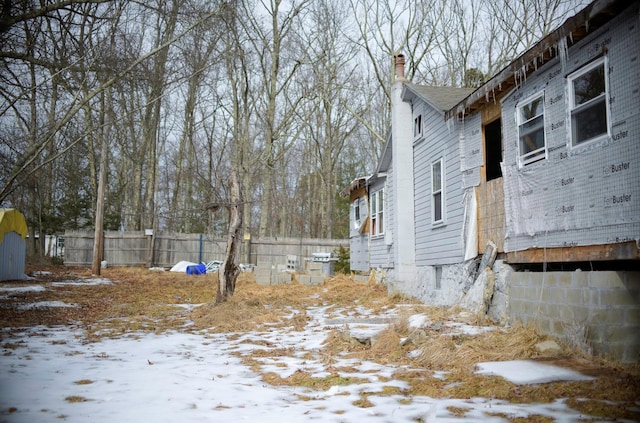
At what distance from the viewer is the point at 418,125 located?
1298 cm

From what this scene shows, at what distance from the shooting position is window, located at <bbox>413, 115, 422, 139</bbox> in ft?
41.8

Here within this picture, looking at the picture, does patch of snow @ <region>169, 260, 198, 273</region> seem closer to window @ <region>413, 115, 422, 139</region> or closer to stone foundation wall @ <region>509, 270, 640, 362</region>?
window @ <region>413, 115, 422, 139</region>

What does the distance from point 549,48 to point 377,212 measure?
32.3 feet

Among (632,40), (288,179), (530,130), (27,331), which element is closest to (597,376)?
(632,40)

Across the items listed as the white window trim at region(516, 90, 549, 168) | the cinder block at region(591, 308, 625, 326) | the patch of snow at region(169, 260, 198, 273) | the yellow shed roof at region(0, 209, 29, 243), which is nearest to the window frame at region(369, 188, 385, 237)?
the white window trim at region(516, 90, 549, 168)

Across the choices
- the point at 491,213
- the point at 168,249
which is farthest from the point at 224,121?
the point at 491,213

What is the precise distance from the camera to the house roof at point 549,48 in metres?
5.77

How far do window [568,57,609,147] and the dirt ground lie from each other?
8.90 feet

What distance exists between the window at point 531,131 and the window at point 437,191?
3.12m

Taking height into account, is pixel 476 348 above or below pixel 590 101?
below

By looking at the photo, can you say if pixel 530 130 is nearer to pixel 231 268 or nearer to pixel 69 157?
pixel 231 268

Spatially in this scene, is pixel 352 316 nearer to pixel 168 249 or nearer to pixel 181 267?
pixel 181 267

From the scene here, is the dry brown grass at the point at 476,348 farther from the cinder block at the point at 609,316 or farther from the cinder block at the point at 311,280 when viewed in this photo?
the cinder block at the point at 311,280

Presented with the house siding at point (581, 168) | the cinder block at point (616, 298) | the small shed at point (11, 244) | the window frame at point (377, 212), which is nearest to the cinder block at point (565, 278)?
the house siding at point (581, 168)
